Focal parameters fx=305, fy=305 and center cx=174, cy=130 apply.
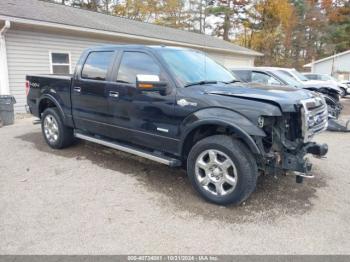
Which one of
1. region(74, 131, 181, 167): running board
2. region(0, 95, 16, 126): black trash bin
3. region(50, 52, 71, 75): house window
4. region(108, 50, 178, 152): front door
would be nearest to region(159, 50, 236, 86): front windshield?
region(108, 50, 178, 152): front door

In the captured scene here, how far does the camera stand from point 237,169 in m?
3.50

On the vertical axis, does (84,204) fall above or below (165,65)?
below

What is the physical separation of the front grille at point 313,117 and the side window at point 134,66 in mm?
1962

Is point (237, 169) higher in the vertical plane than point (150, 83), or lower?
lower

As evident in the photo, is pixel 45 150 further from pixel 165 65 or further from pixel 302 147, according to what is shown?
pixel 302 147

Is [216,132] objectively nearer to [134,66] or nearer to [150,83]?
[150,83]

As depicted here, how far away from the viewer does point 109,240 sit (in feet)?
9.84

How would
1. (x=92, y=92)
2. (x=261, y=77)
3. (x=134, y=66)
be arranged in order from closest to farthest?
(x=134, y=66) < (x=92, y=92) < (x=261, y=77)

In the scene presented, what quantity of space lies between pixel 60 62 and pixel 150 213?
31.4ft

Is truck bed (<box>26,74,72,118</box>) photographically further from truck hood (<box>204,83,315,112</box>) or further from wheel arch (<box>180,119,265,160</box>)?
truck hood (<box>204,83,315,112</box>)

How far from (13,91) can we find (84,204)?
8.02 m

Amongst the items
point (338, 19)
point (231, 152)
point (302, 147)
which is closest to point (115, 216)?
point (231, 152)

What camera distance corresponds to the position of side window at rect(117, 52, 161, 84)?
4.34 metres

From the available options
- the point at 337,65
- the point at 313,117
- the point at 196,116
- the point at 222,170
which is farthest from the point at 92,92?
the point at 337,65
